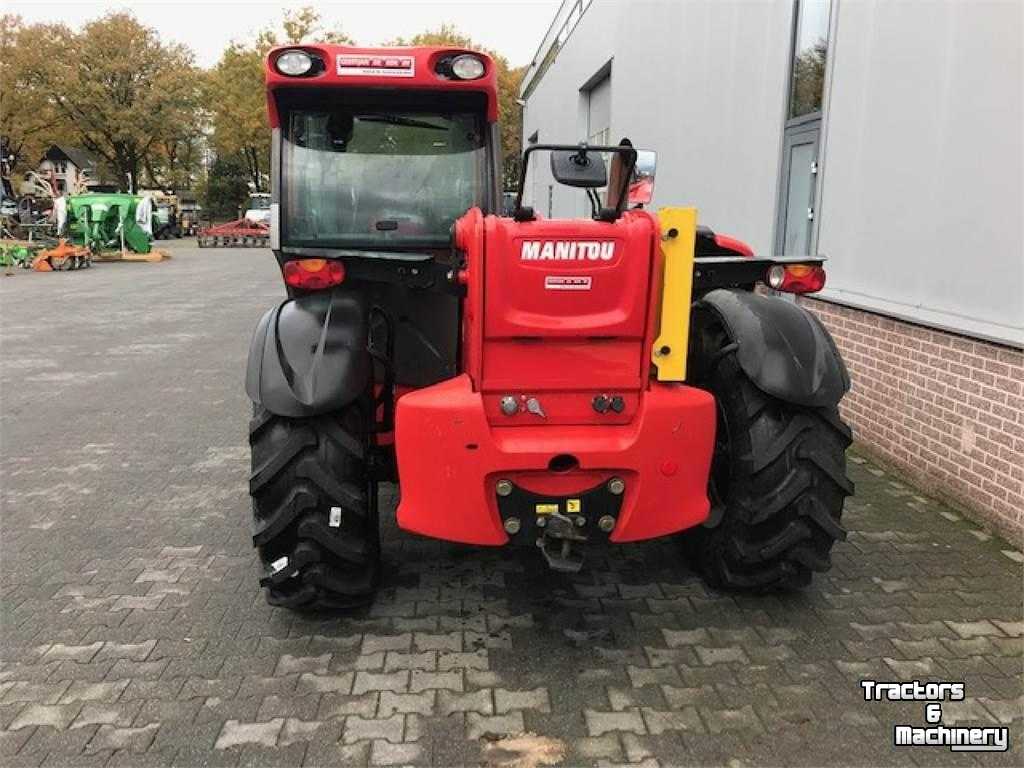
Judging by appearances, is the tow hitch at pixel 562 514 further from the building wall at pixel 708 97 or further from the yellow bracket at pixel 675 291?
the building wall at pixel 708 97

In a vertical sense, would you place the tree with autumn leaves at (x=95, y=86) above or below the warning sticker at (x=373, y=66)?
above

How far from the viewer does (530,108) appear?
33375 millimetres

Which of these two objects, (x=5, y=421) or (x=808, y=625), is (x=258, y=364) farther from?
(x=5, y=421)

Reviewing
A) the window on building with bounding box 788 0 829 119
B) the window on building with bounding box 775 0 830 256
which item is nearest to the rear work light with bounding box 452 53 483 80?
the window on building with bounding box 775 0 830 256

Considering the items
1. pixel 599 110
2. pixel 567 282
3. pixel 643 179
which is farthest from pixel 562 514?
pixel 599 110

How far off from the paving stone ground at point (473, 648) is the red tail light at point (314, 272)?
4.59ft

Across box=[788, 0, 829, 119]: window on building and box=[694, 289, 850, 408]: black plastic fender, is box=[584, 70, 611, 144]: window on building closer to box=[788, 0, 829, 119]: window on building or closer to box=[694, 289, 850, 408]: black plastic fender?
box=[788, 0, 829, 119]: window on building

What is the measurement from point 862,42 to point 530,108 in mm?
28660

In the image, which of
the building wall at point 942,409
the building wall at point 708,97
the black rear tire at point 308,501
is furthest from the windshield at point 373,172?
the building wall at point 708,97

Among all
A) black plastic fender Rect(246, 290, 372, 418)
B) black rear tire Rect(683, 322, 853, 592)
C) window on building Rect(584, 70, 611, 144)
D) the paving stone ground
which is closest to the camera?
the paving stone ground

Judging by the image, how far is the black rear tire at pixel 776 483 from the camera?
11.4ft

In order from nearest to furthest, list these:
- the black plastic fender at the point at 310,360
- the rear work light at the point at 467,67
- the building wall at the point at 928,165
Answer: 1. the black plastic fender at the point at 310,360
2. the rear work light at the point at 467,67
3. the building wall at the point at 928,165

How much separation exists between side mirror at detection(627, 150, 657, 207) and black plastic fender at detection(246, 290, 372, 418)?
4.56ft

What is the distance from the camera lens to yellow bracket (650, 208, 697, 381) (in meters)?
3.07
